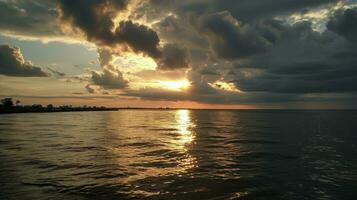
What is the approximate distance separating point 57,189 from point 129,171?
7.86 metres

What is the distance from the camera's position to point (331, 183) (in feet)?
82.4

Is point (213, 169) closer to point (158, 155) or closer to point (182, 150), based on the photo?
point (158, 155)

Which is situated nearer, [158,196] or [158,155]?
[158,196]

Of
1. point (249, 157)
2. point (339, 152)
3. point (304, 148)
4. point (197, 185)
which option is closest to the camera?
point (197, 185)

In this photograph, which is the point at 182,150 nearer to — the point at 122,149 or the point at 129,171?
the point at 122,149

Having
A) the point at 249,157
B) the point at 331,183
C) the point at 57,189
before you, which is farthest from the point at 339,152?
the point at 57,189

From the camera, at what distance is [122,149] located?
4284 centimetres

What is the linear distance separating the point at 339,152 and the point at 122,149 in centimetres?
3000

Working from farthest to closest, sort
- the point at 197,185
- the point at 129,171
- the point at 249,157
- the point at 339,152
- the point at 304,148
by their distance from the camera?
the point at 304,148
the point at 339,152
the point at 249,157
the point at 129,171
the point at 197,185

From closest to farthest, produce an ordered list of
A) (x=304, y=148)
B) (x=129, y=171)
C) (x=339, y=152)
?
(x=129, y=171) → (x=339, y=152) → (x=304, y=148)

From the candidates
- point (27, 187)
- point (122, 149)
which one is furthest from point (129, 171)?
point (122, 149)

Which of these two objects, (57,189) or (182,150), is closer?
(57,189)

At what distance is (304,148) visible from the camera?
1823 inches

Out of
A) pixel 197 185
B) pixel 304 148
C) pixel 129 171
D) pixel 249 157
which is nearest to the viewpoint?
pixel 197 185
